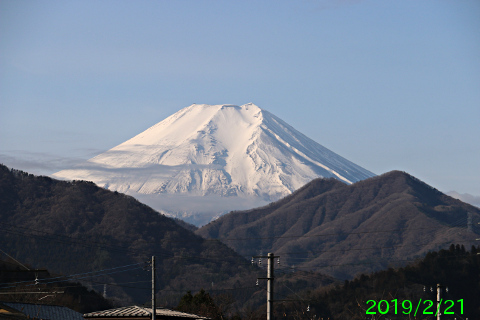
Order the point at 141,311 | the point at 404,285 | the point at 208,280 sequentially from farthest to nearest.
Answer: the point at 208,280 < the point at 404,285 < the point at 141,311

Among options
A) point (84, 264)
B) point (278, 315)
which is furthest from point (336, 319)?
A: point (84, 264)

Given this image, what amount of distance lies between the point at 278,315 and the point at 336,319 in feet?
36.1

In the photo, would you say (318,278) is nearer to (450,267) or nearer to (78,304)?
(450,267)

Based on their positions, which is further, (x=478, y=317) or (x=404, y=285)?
(x=404, y=285)

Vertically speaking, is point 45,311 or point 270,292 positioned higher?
point 270,292

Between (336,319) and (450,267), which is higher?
(450,267)

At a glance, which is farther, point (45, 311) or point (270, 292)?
point (45, 311)

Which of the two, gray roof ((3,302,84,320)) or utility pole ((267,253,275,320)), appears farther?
gray roof ((3,302,84,320))

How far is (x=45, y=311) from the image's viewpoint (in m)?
75.5

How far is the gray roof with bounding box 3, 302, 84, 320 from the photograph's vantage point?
70312 millimetres

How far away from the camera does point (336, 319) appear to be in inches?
4906

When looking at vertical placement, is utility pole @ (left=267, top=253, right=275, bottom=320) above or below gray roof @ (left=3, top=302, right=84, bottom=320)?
above

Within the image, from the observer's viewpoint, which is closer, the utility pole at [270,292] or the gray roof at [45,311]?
the utility pole at [270,292]

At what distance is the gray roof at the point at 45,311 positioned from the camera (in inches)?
2768
